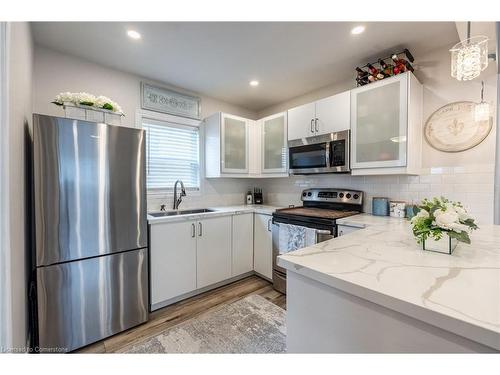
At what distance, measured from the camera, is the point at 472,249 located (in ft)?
3.37

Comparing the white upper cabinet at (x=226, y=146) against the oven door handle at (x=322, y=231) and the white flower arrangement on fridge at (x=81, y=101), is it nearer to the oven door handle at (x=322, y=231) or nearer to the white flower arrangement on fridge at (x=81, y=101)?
the white flower arrangement on fridge at (x=81, y=101)

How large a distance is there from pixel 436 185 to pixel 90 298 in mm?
3126

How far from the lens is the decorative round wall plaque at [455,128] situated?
5.82ft

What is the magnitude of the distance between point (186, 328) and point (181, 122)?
92.4 inches

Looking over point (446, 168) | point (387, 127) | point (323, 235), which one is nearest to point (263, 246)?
point (323, 235)

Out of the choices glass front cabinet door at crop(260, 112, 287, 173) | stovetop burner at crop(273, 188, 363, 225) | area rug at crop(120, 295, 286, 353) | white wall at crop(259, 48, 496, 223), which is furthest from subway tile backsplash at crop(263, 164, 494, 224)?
area rug at crop(120, 295, 286, 353)

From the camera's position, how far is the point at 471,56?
1.08m

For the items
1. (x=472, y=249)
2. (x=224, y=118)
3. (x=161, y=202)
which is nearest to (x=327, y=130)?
(x=224, y=118)

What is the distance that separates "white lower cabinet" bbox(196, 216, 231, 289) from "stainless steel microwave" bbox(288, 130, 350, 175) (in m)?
1.11

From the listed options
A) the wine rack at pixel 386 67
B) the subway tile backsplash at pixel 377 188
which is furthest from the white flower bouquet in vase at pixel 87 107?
the wine rack at pixel 386 67

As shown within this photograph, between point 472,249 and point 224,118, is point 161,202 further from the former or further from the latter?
point 472,249

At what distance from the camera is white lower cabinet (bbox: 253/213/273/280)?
8.71 ft

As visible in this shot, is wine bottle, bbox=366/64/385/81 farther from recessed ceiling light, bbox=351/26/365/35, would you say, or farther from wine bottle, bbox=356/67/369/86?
recessed ceiling light, bbox=351/26/365/35

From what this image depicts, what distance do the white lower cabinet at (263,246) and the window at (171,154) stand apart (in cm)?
103
